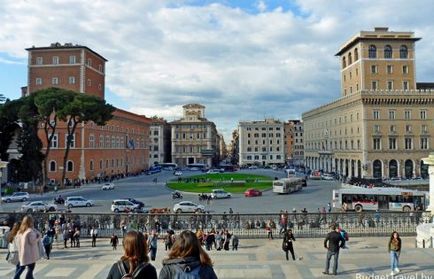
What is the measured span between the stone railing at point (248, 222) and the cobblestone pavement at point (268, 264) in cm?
426

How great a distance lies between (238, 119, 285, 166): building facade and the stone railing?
102m

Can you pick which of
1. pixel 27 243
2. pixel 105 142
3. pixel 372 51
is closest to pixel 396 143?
pixel 372 51

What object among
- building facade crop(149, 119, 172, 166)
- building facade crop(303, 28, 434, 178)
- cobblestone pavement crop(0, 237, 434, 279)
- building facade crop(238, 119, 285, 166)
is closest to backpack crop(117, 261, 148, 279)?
cobblestone pavement crop(0, 237, 434, 279)

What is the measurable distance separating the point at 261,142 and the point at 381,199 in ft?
299

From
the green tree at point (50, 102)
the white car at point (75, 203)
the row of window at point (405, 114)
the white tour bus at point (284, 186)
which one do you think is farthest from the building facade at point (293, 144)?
the white car at point (75, 203)

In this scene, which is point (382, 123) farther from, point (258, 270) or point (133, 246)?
point (133, 246)

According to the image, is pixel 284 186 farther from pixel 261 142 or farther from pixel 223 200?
pixel 261 142

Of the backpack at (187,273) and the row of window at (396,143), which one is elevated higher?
the row of window at (396,143)

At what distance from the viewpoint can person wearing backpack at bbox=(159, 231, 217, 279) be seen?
13.6 feet

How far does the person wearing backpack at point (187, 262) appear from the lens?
4.13 metres

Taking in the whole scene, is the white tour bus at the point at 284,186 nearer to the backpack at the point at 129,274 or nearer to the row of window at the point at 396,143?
the row of window at the point at 396,143

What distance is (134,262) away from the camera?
4.36m

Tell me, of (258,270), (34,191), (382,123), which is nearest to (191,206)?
(258,270)

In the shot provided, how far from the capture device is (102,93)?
77.8 m
